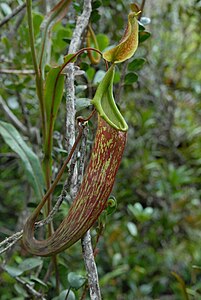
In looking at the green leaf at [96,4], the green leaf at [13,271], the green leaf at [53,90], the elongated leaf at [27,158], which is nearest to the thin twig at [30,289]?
the green leaf at [13,271]

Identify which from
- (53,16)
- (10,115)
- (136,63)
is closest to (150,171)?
(10,115)

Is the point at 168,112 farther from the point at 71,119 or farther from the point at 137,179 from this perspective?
the point at 71,119

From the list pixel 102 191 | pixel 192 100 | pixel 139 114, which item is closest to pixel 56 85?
pixel 102 191

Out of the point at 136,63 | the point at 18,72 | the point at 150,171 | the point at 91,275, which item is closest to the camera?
the point at 91,275

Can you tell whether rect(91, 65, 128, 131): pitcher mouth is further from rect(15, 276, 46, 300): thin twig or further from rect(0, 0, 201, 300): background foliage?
rect(0, 0, 201, 300): background foliage

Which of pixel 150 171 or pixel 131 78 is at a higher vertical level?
pixel 131 78

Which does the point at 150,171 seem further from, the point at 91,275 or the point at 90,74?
the point at 91,275

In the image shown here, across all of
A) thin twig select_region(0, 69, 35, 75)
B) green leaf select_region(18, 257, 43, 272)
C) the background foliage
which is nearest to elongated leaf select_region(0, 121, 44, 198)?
green leaf select_region(18, 257, 43, 272)
